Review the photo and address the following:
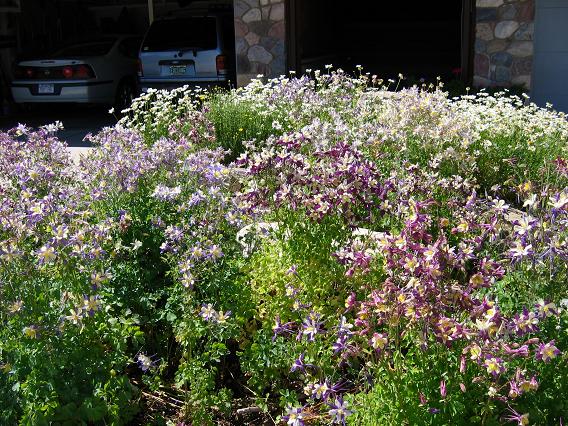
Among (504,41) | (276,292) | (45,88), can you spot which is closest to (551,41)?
(504,41)

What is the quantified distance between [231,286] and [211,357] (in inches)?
17.7

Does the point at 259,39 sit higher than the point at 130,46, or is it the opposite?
the point at 259,39

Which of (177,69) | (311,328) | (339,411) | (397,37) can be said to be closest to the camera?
(339,411)

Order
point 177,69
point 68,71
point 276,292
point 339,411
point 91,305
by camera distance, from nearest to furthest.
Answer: point 339,411 → point 91,305 → point 276,292 → point 177,69 → point 68,71

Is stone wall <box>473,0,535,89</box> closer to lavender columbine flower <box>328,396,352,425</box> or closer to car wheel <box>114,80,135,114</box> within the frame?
car wheel <box>114,80,135,114</box>

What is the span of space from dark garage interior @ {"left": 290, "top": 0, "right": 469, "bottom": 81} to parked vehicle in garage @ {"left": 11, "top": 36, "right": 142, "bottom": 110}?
575 cm

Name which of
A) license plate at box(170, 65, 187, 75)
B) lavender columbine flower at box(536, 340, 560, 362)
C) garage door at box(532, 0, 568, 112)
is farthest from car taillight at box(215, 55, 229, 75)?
lavender columbine flower at box(536, 340, 560, 362)

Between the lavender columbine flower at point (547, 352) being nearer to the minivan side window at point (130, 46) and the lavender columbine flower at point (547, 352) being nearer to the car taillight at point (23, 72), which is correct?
the car taillight at point (23, 72)

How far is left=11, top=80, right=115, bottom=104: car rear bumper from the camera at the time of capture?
536 inches

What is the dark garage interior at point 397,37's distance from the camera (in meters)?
18.3

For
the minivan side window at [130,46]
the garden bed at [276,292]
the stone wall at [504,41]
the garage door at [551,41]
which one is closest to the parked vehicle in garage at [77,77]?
the minivan side window at [130,46]

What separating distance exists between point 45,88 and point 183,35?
10.6ft

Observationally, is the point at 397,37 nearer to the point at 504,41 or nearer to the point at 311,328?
the point at 504,41

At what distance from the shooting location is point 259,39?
39.2 feet
